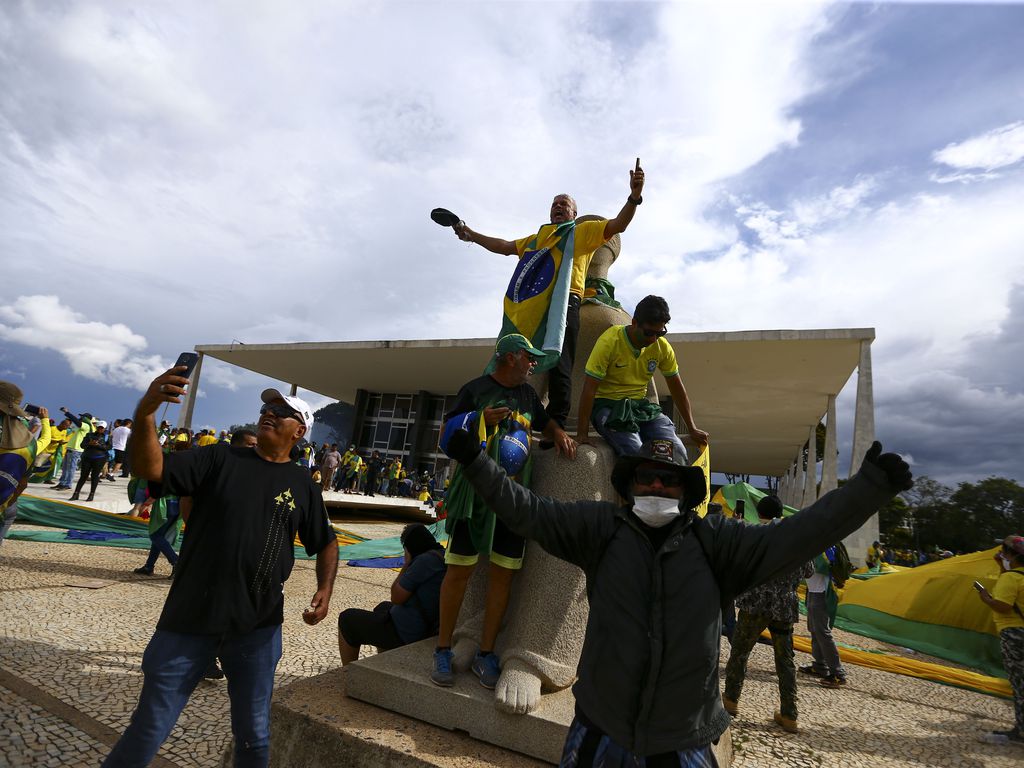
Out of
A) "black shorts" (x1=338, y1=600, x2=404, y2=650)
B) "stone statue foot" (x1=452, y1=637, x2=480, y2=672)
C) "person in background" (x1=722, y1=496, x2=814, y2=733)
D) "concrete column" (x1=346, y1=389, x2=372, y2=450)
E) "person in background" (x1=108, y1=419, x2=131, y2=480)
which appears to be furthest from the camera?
"concrete column" (x1=346, y1=389, x2=372, y2=450)

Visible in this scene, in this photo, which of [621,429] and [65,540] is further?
[65,540]

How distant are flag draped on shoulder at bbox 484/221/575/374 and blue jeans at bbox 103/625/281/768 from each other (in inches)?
79.2

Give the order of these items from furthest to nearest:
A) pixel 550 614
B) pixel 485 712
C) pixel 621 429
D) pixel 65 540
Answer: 1. pixel 65 540
2. pixel 621 429
3. pixel 550 614
4. pixel 485 712

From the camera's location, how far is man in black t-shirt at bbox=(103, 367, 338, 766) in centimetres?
179

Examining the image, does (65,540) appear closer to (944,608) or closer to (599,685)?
(599,685)

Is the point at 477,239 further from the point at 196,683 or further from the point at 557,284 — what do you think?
the point at 196,683

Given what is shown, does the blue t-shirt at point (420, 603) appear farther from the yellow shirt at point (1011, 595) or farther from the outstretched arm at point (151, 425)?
the yellow shirt at point (1011, 595)

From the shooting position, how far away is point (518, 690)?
230 cm

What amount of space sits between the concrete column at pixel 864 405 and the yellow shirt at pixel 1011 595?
11138 mm

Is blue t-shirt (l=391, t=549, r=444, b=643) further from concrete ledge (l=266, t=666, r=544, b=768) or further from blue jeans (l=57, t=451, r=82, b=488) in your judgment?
blue jeans (l=57, t=451, r=82, b=488)

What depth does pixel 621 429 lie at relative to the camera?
314 cm

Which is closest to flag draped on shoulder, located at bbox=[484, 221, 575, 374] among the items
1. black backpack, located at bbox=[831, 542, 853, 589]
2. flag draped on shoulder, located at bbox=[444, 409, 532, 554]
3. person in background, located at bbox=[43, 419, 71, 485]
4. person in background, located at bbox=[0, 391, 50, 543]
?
flag draped on shoulder, located at bbox=[444, 409, 532, 554]

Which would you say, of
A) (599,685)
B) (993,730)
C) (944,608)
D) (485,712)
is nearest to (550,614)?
(485,712)

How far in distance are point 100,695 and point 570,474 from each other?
3042mm
